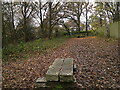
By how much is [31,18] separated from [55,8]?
13.1 feet

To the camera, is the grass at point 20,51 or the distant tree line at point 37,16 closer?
the grass at point 20,51

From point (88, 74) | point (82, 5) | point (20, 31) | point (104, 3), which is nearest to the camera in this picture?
point (88, 74)

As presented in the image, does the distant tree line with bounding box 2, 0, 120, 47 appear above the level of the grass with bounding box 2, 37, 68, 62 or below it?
above

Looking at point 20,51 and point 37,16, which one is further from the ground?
point 37,16

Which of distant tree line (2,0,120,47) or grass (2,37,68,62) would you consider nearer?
grass (2,37,68,62)

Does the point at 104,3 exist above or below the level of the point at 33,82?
above

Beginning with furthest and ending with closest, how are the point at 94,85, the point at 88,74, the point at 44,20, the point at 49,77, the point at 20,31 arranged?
the point at 44,20 → the point at 20,31 → the point at 88,74 → the point at 94,85 → the point at 49,77

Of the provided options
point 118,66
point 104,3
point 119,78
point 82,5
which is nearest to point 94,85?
point 119,78

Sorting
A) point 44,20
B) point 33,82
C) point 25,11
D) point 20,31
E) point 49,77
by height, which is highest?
point 25,11

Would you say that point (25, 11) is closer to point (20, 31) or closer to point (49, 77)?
point (20, 31)

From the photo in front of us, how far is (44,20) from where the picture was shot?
53.4 feet

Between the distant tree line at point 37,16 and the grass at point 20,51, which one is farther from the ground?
the distant tree line at point 37,16

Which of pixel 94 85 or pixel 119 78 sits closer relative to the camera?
pixel 94 85

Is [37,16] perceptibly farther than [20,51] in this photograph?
Yes
